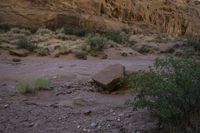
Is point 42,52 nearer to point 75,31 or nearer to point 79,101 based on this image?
point 75,31

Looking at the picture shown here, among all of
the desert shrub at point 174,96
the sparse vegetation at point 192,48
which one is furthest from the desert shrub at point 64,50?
the desert shrub at point 174,96

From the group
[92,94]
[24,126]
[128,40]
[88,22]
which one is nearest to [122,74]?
[92,94]

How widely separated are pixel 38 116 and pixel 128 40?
638 inches

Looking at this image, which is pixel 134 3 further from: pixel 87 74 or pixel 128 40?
pixel 87 74

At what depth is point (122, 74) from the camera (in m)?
8.30

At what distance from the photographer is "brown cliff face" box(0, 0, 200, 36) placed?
2238cm

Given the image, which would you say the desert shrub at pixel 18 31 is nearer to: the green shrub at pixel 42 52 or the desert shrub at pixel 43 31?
the desert shrub at pixel 43 31

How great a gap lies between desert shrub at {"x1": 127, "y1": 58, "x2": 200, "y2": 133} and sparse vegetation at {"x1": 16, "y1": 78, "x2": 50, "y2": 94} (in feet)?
8.63

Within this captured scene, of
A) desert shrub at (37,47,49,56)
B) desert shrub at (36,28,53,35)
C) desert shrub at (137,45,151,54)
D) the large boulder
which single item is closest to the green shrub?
desert shrub at (37,47,49,56)

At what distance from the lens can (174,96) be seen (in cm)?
603

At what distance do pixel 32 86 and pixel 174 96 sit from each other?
3416 mm

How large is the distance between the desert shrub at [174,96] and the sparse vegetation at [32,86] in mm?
2631

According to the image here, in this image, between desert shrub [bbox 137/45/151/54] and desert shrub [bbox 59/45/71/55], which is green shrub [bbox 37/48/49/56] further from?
desert shrub [bbox 137/45/151/54]

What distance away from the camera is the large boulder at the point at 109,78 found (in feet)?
26.7
